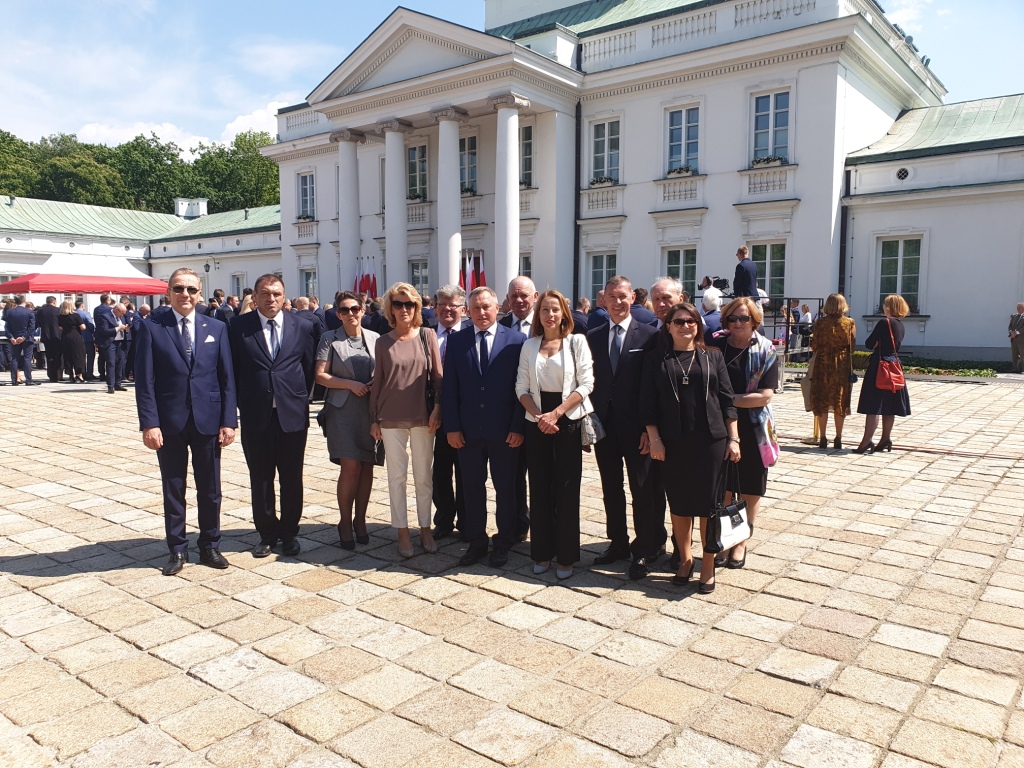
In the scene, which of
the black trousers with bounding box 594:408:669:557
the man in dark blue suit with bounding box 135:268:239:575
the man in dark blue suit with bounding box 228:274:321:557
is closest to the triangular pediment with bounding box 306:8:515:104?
the man in dark blue suit with bounding box 228:274:321:557

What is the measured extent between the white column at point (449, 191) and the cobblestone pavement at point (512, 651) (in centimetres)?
1781

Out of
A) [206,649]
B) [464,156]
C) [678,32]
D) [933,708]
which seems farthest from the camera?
[464,156]

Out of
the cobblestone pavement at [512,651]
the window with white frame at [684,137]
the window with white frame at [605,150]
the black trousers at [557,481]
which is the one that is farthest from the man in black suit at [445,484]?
the window with white frame at [605,150]

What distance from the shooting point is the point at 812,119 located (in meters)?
19.8

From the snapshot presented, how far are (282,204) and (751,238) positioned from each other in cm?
1987

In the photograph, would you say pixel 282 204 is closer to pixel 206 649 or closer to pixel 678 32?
pixel 678 32

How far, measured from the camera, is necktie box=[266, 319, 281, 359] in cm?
558

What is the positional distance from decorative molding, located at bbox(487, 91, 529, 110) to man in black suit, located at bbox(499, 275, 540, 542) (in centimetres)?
1754

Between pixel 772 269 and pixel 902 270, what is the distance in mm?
3144

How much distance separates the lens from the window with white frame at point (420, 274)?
2784 cm

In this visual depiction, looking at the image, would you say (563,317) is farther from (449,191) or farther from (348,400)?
(449,191)

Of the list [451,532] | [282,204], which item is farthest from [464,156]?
[451,532]

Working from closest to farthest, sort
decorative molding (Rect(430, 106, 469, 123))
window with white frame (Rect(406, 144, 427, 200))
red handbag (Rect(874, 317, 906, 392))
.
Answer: red handbag (Rect(874, 317, 906, 392)), decorative molding (Rect(430, 106, 469, 123)), window with white frame (Rect(406, 144, 427, 200))

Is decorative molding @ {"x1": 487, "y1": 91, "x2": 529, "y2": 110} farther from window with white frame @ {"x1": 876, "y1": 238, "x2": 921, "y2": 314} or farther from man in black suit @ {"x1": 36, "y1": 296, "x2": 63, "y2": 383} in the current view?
man in black suit @ {"x1": 36, "y1": 296, "x2": 63, "y2": 383}
